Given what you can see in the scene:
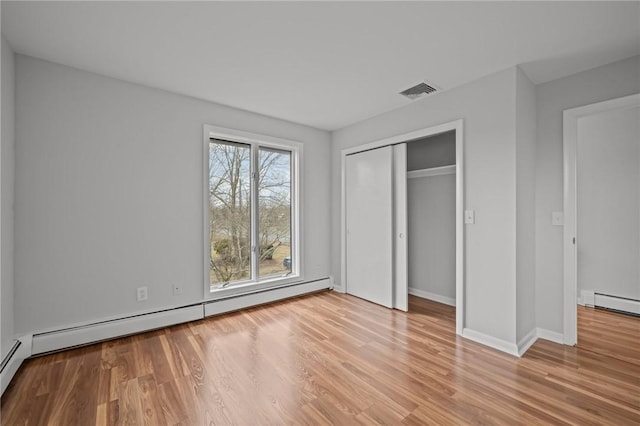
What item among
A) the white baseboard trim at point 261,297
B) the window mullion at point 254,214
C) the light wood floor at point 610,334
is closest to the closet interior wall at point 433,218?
the light wood floor at point 610,334

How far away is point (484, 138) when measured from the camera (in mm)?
2605

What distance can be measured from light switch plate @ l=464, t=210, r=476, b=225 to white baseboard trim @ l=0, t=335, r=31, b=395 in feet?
12.4

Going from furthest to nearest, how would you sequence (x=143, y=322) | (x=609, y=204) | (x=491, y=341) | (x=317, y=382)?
(x=609, y=204) → (x=143, y=322) → (x=491, y=341) → (x=317, y=382)

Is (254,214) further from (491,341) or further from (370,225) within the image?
(491,341)

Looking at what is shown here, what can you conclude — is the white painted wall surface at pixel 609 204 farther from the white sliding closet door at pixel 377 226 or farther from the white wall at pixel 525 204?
the white sliding closet door at pixel 377 226

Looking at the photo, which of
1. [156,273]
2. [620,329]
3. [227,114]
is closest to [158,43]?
[227,114]

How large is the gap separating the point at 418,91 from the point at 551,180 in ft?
5.05

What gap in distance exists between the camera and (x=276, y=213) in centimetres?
394

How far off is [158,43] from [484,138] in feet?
9.40

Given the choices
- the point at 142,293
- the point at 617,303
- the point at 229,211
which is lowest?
the point at 617,303

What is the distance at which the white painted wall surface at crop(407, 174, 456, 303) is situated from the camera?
11.8 ft

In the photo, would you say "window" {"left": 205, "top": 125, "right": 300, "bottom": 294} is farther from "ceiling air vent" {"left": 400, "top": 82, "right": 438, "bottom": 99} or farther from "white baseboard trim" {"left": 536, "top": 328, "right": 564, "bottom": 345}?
"white baseboard trim" {"left": 536, "top": 328, "right": 564, "bottom": 345}

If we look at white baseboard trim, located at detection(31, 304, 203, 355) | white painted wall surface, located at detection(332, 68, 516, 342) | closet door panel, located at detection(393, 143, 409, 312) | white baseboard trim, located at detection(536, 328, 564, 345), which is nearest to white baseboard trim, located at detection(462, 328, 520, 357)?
white painted wall surface, located at detection(332, 68, 516, 342)

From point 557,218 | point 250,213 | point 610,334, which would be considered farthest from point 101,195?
point 610,334
